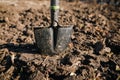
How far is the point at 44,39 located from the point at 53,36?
0.15 m

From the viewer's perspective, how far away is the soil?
279 centimetres

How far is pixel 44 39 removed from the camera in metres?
3.11

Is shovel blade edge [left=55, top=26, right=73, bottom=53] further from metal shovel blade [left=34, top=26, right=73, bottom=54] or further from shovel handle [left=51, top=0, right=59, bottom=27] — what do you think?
shovel handle [left=51, top=0, right=59, bottom=27]

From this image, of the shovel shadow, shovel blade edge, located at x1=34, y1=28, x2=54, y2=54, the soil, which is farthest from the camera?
the shovel shadow

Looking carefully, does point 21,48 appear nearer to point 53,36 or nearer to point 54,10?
point 53,36

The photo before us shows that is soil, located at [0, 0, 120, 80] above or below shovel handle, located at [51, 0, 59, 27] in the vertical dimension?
below

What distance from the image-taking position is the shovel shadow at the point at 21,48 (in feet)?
11.1

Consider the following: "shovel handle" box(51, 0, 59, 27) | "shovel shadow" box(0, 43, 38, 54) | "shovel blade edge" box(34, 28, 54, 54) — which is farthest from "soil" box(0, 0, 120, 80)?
"shovel handle" box(51, 0, 59, 27)

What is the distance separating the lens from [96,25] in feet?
14.9

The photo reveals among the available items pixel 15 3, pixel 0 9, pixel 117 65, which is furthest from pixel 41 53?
pixel 15 3

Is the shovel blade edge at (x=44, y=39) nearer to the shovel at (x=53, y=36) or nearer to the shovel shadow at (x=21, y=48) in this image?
the shovel at (x=53, y=36)

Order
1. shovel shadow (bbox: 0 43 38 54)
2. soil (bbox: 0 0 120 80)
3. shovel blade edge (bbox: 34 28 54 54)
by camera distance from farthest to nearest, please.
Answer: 1. shovel shadow (bbox: 0 43 38 54)
2. shovel blade edge (bbox: 34 28 54 54)
3. soil (bbox: 0 0 120 80)

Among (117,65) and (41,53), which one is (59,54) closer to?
(41,53)

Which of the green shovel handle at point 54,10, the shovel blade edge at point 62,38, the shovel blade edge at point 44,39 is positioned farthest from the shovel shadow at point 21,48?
the green shovel handle at point 54,10
